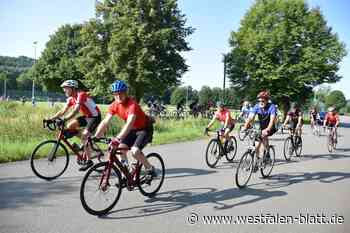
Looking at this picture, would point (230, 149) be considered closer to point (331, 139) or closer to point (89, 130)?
point (89, 130)

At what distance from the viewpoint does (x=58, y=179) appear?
7504 millimetres

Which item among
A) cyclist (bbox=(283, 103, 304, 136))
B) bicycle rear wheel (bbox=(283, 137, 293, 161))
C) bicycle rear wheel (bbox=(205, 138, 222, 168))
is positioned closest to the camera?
bicycle rear wheel (bbox=(205, 138, 222, 168))

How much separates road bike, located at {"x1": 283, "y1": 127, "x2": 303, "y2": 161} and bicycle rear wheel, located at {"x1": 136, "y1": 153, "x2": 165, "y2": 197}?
647 cm

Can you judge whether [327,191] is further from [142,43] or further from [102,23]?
Answer: [102,23]

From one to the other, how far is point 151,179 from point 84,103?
8.29 ft

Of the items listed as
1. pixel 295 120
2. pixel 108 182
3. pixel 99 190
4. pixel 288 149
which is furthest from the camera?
pixel 295 120

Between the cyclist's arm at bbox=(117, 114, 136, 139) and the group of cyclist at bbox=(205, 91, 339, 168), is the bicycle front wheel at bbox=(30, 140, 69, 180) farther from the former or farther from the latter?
the group of cyclist at bbox=(205, 91, 339, 168)

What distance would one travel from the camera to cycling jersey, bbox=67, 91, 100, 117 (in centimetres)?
777

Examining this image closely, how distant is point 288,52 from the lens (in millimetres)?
39031

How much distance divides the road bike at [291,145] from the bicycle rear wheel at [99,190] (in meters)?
7.76

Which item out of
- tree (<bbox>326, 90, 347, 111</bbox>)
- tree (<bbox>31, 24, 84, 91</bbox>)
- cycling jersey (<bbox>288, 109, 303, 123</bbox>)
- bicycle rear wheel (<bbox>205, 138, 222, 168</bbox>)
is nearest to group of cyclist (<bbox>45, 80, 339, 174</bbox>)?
bicycle rear wheel (<bbox>205, 138, 222, 168</bbox>)

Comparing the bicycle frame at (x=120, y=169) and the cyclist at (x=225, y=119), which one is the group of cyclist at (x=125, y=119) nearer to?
the cyclist at (x=225, y=119)

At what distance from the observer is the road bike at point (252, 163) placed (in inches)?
298

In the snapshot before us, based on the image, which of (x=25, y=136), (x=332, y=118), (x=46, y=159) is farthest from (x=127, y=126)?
(x=332, y=118)
